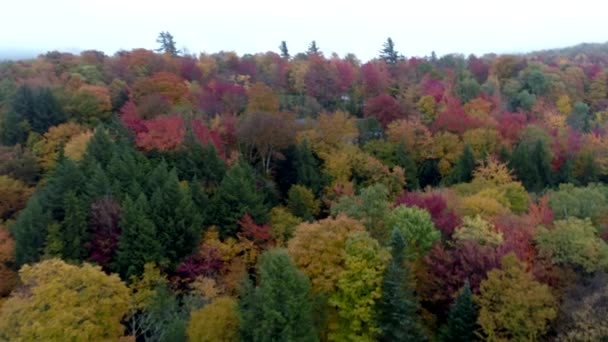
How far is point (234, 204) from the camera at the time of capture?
30.0 meters

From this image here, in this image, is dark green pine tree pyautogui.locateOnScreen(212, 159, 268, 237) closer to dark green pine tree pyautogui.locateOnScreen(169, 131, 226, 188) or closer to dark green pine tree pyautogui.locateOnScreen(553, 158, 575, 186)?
dark green pine tree pyautogui.locateOnScreen(169, 131, 226, 188)

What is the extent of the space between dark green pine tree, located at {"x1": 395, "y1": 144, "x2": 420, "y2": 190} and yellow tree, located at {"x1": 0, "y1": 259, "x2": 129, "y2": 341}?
2457cm

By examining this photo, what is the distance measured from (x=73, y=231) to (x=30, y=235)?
7.25 feet

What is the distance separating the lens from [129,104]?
42.0 metres

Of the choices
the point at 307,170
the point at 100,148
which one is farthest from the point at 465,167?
the point at 100,148

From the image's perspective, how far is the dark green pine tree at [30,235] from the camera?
2687cm

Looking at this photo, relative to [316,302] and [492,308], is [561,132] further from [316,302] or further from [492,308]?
[316,302]

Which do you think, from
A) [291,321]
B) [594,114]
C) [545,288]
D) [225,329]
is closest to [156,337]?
[225,329]

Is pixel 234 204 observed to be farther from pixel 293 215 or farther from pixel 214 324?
pixel 214 324

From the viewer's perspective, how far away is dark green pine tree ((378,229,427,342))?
795 inches

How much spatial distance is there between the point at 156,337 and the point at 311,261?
8199 mm

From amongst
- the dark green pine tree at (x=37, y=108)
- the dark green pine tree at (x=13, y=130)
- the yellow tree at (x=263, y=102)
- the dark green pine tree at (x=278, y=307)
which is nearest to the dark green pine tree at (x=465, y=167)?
the yellow tree at (x=263, y=102)

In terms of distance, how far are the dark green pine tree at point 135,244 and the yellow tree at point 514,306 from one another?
16479mm

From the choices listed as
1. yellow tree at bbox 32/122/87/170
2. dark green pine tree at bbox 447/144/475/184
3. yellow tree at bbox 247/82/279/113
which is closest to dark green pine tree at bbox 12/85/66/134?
yellow tree at bbox 32/122/87/170
